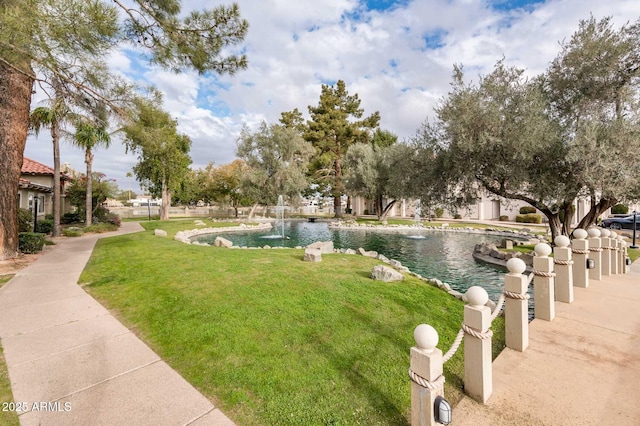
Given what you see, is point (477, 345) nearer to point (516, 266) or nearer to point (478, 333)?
point (478, 333)

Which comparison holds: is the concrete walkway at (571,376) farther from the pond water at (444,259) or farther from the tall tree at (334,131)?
the tall tree at (334,131)

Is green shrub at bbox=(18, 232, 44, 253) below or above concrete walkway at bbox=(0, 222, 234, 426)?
above

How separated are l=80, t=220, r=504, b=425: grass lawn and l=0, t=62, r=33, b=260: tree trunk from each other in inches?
152

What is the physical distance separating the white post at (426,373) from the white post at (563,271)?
378 centimetres

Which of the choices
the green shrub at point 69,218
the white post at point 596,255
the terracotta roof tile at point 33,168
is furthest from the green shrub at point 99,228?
the white post at point 596,255

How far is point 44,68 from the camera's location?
5.32 m

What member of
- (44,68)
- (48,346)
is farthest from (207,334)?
(44,68)

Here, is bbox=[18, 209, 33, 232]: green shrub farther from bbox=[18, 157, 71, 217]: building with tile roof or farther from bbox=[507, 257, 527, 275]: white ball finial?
bbox=[507, 257, 527, 275]: white ball finial

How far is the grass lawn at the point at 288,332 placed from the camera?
101 inches

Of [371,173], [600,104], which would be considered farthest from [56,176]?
[600,104]

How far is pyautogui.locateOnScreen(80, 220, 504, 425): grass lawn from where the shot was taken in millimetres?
2577

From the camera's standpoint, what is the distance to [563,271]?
4.49 meters

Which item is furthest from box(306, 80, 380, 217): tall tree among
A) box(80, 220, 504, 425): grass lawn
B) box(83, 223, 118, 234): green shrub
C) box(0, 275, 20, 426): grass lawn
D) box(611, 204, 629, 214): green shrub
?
box(0, 275, 20, 426): grass lawn

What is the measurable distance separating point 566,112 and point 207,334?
12.4m
